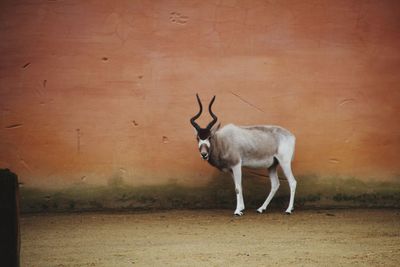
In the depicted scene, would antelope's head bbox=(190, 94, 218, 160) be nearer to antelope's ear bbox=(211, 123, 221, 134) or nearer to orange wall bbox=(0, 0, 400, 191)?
antelope's ear bbox=(211, 123, 221, 134)

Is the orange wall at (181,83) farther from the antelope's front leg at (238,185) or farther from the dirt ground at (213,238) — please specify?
the dirt ground at (213,238)

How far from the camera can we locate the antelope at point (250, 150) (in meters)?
9.20

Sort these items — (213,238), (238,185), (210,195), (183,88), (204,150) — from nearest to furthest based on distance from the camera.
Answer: (213,238)
(204,150)
(238,185)
(183,88)
(210,195)

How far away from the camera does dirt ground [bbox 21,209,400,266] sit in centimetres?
635

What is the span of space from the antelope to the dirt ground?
47 centimetres

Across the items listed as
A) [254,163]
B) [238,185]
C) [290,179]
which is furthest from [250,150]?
[290,179]

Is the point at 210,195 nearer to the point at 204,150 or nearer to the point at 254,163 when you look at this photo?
the point at 254,163

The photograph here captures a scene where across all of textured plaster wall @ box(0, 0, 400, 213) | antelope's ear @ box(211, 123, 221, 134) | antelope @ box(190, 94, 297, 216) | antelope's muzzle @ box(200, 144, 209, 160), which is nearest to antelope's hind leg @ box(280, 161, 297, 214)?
antelope @ box(190, 94, 297, 216)

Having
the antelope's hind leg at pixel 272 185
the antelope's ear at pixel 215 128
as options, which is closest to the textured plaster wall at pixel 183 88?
the antelope's hind leg at pixel 272 185

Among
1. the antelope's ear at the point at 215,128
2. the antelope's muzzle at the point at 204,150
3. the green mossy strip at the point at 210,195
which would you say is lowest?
the green mossy strip at the point at 210,195

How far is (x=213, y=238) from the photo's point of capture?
7492 millimetres

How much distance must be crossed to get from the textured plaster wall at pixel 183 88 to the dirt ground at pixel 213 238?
2.11ft

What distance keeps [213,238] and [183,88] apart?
105 inches

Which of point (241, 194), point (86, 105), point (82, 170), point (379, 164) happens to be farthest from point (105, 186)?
point (379, 164)
